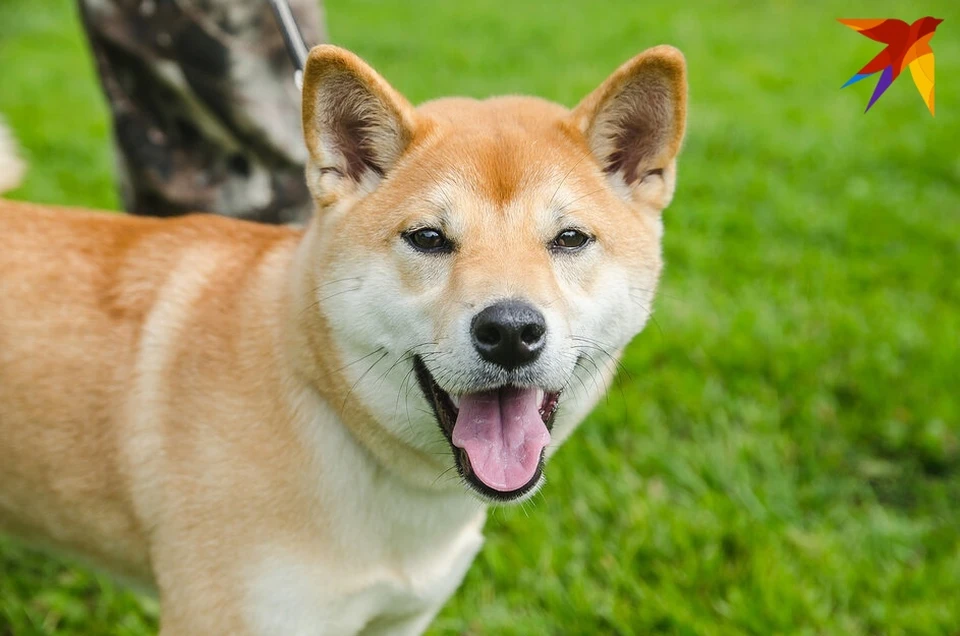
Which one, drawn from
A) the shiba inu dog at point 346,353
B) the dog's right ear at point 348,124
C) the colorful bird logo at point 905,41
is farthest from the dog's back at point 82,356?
the colorful bird logo at point 905,41

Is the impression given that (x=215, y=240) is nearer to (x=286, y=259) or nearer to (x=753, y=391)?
(x=286, y=259)

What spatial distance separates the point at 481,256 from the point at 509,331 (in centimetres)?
22

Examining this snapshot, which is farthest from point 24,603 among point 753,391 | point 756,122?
point 756,122

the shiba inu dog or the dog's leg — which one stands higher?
the shiba inu dog

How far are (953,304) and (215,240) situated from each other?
367 cm

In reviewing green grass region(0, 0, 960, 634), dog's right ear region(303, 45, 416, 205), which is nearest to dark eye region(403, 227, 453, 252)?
dog's right ear region(303, 45, 416, 205)

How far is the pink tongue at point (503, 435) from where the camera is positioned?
6.73 ft

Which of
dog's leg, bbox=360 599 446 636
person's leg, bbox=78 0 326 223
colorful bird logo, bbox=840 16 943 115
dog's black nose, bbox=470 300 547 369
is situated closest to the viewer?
colorful bird logo, bbox=840 16 943 115

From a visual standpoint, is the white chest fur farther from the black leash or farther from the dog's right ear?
the black leash

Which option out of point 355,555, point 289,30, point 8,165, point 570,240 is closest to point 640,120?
point 570,240

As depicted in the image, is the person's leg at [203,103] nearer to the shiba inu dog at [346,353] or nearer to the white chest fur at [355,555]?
the shiba inu dog at [346,353]

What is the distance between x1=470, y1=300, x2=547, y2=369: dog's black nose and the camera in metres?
1.92

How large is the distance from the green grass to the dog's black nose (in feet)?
3.93

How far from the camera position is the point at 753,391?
12.7ft
